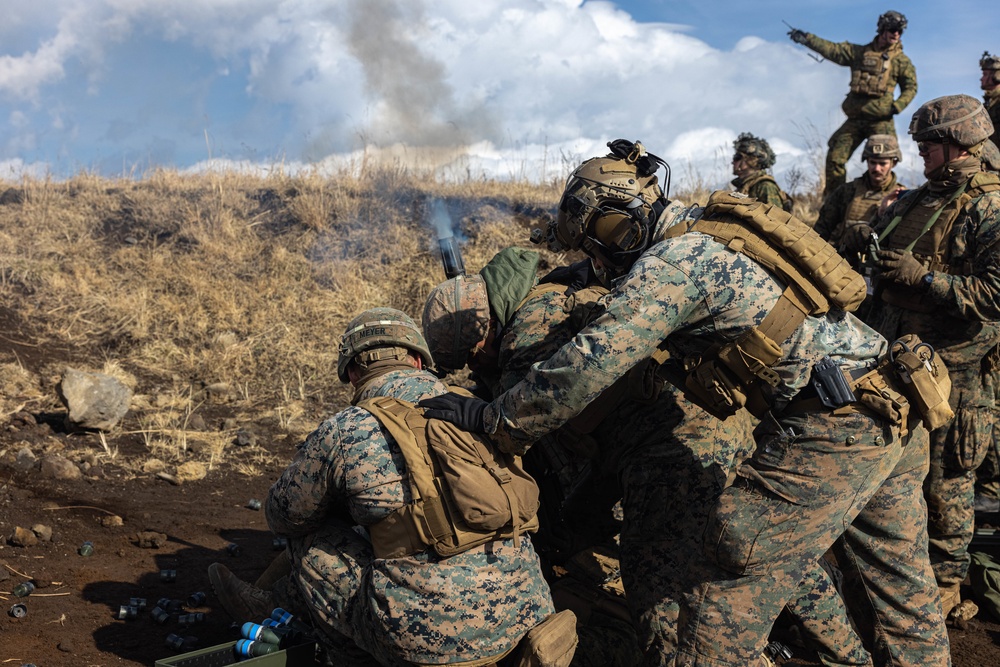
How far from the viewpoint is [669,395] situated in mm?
3936

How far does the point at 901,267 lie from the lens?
4.92 metres

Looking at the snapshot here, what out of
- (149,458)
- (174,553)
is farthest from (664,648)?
(149,458)

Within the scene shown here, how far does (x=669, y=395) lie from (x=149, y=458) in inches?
183

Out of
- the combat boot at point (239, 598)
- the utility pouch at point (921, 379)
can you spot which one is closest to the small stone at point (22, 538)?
the combat boot at point (239, 598)

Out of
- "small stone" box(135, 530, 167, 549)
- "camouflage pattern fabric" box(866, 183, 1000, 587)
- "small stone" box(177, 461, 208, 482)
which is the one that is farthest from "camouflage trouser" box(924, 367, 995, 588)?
"small stone" box(177, 461, 208, 482)

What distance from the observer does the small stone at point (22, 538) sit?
5.23 metres

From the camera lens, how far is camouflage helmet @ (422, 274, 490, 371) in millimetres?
4148

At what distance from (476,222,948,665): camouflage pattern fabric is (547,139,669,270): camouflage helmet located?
22.0 inches

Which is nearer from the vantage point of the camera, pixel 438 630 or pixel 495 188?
pixel 438 630

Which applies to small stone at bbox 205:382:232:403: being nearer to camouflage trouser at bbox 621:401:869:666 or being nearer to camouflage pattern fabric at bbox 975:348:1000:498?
camouflage trouser at bbox 621:401:869:666

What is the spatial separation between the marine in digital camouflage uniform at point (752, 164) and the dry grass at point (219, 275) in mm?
2423

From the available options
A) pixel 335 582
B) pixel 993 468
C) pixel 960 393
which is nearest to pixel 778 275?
pixel 335 582

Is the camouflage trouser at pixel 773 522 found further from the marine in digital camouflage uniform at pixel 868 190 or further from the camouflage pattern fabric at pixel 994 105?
the camouflage pattern fabric at pixel 994 105

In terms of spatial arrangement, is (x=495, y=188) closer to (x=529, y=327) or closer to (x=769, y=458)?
(x=529, y=327)
